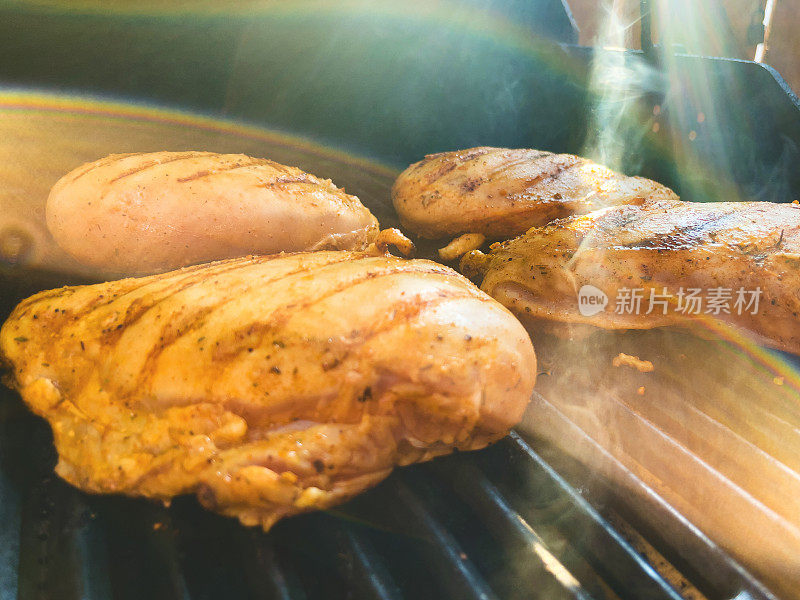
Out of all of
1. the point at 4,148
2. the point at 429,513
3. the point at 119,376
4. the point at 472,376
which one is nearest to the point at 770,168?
the point at 472,376

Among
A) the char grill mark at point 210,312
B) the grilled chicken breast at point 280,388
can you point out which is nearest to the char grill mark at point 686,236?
the grilled chicken breast at point 280,388

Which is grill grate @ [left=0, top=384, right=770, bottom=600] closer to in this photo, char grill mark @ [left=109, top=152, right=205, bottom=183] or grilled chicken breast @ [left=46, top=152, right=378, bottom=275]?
grilled chicken breast @ [left=46, top=152, right=378, bottom=275]

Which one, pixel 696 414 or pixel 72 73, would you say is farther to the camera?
pixel 72 73

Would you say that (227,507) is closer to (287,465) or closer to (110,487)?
(287,465)

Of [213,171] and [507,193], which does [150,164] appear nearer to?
[213,171]

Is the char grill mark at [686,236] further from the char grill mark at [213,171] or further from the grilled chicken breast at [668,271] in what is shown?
the char grill mark at [213,171]

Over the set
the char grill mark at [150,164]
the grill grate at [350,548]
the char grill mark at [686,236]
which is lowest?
the grill grate at [350,548]
